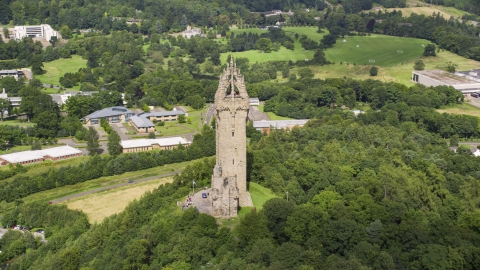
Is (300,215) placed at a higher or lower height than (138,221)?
higher

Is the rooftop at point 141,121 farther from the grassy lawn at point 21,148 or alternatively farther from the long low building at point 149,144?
the grassy lawn at point 21,148

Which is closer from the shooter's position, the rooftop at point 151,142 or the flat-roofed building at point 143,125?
the rooftop at point 151,142

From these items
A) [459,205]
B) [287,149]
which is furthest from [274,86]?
[459,205]

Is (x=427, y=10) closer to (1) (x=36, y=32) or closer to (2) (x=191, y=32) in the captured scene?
(2) (x=191, y=32)

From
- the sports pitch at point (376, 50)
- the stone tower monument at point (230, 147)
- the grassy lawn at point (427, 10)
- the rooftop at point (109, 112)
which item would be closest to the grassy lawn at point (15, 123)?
the rooftop at point (109, 112)

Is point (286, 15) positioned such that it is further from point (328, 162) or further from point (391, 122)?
point (328, 162)
